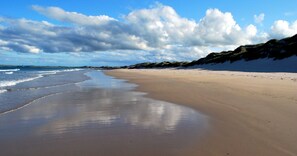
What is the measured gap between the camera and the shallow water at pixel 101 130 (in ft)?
21.3

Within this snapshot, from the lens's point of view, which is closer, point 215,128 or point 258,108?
point 215,128

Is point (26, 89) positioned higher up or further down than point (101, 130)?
further down

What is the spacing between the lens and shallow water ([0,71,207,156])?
6480mm

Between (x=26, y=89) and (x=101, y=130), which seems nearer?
(x=101, y=130)

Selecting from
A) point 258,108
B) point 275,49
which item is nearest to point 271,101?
point 258,108

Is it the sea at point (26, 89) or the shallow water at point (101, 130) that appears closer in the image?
the shallow water at point (101, 130)

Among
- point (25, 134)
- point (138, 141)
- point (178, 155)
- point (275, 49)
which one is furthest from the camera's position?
point (275, 49)

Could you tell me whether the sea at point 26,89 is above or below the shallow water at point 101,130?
below

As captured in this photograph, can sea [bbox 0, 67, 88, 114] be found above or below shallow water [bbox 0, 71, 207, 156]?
below

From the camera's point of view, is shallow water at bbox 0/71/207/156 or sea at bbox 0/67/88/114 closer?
shallow water at bbox 0/71/207/156

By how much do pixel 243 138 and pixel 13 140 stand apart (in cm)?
524

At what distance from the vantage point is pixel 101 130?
321 inches

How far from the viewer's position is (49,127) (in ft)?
28.4

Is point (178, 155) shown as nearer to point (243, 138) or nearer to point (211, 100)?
point (243, 138)
